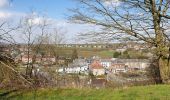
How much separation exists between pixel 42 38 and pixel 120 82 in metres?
6.63

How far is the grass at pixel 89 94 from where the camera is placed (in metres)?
10.1

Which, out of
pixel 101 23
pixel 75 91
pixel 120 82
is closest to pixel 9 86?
pixel 75 91

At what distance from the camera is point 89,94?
10867mm

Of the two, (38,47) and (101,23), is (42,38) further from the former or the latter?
(101,23)

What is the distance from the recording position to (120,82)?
1555cm

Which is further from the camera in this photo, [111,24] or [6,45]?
[111,24]

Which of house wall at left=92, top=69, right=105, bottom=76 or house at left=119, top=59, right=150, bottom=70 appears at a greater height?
house at left=119, top=59, right=150, bottom=70

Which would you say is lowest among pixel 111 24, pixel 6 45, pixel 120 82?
pixel 120 82

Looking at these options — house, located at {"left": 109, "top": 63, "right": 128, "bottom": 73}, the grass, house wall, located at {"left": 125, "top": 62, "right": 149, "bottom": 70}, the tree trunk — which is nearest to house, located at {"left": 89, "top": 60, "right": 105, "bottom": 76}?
house, located at {"left": 109, "top": 63, "right": 128, "bottom": 73}

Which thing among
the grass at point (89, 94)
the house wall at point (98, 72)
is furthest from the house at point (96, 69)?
the grass at point (89, 94)

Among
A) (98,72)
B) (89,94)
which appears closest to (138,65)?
(98,72)

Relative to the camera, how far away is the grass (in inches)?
397

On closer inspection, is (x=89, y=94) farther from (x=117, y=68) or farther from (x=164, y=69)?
(x=117, y=68)

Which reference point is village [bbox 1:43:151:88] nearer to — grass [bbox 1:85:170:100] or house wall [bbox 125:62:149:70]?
house wall [bbox 125:62:149:70]
